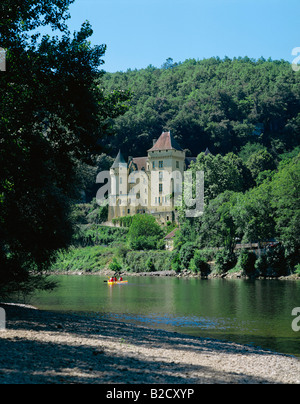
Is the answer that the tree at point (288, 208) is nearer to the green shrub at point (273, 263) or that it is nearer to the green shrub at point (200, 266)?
the green shrub at point (273, 263)

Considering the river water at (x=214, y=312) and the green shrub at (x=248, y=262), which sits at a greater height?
the green shrub at (x=248, y=262)

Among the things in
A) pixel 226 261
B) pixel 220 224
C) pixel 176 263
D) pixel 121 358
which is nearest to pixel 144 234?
pixel 176 263

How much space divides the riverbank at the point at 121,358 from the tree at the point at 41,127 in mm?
3150

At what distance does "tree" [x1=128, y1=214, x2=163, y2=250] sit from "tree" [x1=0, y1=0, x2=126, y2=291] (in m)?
55.8

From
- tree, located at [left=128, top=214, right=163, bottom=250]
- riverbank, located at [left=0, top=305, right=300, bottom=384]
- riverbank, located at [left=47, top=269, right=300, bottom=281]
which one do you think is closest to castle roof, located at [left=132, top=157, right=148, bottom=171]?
tree, located at [left=128, top=214, right=163, bottom=250]

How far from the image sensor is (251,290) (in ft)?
124

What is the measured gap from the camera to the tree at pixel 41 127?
14.5m

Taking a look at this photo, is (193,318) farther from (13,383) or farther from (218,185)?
(218,185)

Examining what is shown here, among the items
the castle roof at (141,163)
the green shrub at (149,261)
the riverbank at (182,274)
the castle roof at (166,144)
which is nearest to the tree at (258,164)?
the castle roof at (166,144)

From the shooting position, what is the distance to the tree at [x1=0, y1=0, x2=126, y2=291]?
14.5 meters

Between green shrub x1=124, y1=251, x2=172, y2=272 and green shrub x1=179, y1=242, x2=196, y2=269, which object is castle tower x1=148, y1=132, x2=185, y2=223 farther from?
green shrub x1=179, y1=242, x2=196, y2=269

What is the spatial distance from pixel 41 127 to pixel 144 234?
61612 millimetres
